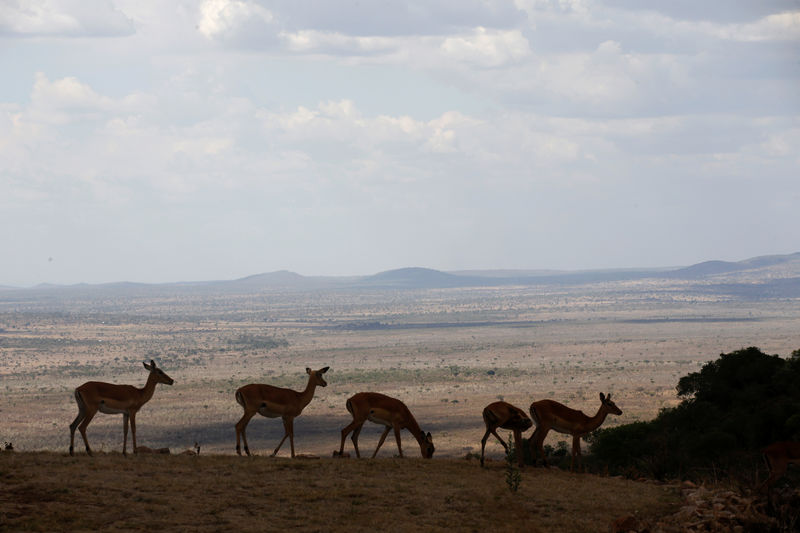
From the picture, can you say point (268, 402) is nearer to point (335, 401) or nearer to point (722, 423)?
point (722, 423)

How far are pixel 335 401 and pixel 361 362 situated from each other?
30570 millimetres

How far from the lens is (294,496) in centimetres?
1502

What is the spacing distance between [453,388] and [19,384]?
3713 centimetres

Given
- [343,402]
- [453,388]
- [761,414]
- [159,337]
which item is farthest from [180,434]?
[159,337]

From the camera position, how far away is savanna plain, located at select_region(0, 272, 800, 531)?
47.0ft

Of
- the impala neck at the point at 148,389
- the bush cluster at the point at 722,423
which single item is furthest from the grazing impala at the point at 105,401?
the bush cluster at the point at 722,423

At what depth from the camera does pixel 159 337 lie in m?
136

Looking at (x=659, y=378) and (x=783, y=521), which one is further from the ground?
(x=783, y=521)

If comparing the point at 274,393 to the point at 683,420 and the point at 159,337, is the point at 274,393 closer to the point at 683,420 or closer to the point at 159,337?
the point at 683,420

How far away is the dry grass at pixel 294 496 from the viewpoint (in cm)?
1355

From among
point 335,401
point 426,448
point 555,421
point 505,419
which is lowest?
point 335,401

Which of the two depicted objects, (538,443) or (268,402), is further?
(268,402)

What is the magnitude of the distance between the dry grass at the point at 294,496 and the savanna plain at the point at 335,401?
47 mm

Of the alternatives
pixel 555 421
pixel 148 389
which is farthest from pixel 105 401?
pixel 555 421
